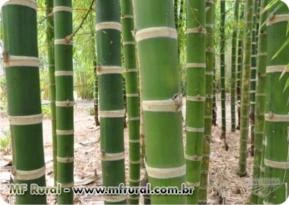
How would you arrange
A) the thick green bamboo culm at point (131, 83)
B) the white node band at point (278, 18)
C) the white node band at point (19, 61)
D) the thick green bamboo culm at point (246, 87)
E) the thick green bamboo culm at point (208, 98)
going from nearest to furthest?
the white node band at point (19, 61)
the white node band at point (278, 18)
the thick green bamboo culm at point (131, 83)
the thick green bamboo culm at point (208, 98)
the thick green bamboo culm at point (246, 87)

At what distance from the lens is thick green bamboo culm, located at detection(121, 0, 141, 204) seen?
180 cm

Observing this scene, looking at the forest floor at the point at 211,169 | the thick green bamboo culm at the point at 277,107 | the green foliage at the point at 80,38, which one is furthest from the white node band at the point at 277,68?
the forest floor at the point at 211,169

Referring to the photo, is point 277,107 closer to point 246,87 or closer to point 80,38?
point 246,87

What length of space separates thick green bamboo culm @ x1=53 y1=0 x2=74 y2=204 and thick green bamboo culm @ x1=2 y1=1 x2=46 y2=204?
0.38 m

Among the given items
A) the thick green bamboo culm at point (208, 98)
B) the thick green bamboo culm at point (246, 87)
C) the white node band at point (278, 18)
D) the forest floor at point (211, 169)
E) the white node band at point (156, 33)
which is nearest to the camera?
the white node band at point (156, 33)

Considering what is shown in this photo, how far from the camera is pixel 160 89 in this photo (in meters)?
0.71

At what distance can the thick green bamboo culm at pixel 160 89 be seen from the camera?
2.31 ft

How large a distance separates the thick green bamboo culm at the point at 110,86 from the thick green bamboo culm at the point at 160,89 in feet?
1.52

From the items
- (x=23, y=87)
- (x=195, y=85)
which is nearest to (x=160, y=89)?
(x=23, y=87)

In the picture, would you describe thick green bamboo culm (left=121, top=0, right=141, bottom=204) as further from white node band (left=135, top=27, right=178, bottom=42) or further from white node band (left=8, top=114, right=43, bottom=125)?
white node band (left=135, top=27, right=178, bottom=42)

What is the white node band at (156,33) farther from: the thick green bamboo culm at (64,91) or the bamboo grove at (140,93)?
the thick green bamboo culm at (64,91)

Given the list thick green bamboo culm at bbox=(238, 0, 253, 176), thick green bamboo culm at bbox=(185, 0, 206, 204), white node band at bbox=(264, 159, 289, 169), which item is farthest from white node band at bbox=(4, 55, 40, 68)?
thick green bamboo culm at bbox=(238, 0, 253, 176)

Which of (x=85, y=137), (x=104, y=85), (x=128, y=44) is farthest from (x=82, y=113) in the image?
(x=104, y=85)

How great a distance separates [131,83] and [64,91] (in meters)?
0.48
